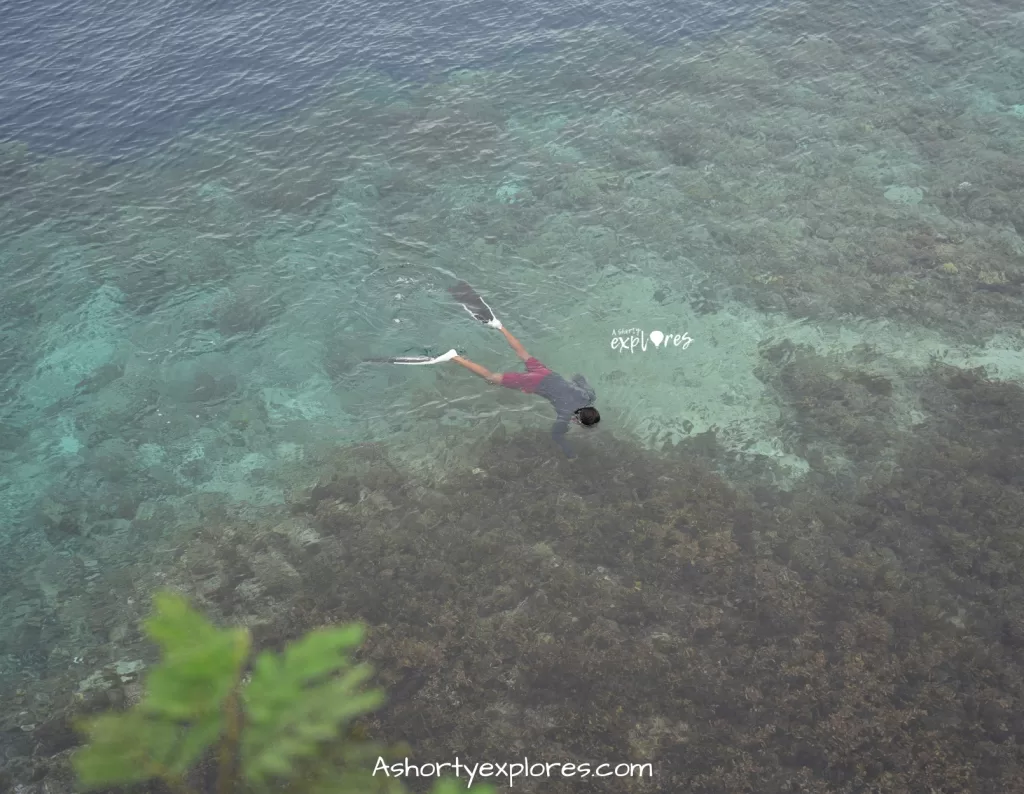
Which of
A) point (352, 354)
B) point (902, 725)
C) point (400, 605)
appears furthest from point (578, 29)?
point (902, 725)

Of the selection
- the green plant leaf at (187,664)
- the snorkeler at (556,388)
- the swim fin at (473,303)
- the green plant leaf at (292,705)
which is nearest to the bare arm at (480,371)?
the snorkeler at (556,388)

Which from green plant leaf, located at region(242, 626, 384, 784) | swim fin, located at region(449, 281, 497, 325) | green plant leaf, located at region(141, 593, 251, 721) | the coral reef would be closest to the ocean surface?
the coral reef

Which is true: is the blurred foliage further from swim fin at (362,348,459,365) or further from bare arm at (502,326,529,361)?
bare arm at (502,326,529,361)

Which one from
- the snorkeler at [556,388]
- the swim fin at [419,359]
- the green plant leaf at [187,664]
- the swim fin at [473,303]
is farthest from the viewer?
the swim fin at [473,303]

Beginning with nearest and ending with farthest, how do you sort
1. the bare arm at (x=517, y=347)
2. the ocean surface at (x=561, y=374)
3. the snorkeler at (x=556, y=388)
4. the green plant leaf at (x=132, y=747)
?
the green plant leaf at (x=132, y=747), the ocean surface at (x=561, y=374), the snorkeler at (x=556, y=388), the bare arm at (x=517, y=347)

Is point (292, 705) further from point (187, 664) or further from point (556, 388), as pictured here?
point (556, 388)

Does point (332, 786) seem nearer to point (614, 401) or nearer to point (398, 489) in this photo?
point (398, 489)

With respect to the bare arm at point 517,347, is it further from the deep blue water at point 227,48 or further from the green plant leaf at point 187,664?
the deep blue water at point 227,48
